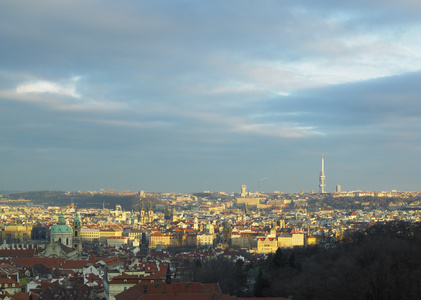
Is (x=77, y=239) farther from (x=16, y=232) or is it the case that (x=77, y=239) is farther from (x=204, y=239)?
(x=16, y=232)

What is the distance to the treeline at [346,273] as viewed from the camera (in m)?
41.8

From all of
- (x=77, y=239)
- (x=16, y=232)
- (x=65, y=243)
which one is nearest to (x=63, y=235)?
(x=65, y=243)

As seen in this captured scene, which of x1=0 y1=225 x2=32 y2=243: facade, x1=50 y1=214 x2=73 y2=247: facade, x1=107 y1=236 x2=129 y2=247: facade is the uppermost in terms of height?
x1=50 y1=214 x2=73 y2=247: facade

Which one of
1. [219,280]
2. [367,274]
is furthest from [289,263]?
[367,274]

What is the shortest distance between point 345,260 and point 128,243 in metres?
105

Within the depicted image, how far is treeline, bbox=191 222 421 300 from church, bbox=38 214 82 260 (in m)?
22.4

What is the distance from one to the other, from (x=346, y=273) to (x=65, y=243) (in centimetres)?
6111

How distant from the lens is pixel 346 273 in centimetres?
4756

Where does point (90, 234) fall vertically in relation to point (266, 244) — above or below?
above

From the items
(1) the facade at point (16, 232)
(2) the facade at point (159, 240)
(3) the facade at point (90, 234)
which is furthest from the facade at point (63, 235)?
(3) the facade at point (90, 234)

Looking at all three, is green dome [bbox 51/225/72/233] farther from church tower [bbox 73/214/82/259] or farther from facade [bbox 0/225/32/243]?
facade [bbox 0/225/32/243]

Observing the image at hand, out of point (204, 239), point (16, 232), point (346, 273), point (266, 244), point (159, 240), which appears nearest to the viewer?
point (346, 273)

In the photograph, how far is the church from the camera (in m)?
91.5

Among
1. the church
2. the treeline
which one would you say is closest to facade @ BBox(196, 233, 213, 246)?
the church
